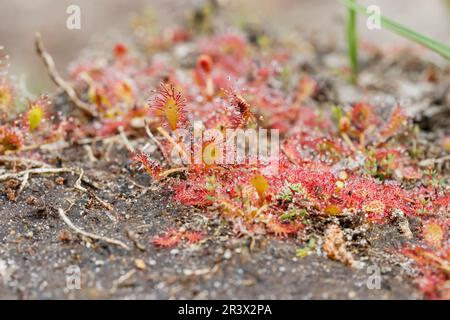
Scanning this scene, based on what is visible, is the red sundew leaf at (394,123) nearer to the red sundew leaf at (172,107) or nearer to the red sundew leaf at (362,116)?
the red sundew leaf at (362,116)

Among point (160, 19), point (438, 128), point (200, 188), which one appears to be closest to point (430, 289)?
point (200, 188)

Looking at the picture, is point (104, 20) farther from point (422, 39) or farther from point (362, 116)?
point (422, 39)

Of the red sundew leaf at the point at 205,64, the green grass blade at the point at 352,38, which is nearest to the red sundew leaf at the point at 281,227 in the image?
the red sundew leaf at the point at 205,64

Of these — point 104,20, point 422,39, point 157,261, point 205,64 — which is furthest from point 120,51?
point 104,20

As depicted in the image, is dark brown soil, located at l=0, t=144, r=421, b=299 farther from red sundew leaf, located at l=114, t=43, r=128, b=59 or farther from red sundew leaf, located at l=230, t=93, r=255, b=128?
red sundew leaf, located at l=114, t=43, r=128, b=59

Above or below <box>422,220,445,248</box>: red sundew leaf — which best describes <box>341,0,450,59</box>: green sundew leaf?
above

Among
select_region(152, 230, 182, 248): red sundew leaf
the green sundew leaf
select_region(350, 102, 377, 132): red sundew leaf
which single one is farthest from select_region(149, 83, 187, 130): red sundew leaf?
the green sundew leaf
